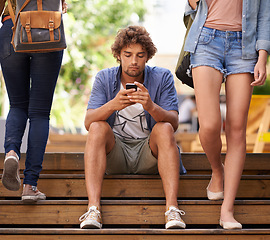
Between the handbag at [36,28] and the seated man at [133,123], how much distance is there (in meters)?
0.53

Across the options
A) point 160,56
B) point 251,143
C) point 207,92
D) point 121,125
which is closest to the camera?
point 207,92

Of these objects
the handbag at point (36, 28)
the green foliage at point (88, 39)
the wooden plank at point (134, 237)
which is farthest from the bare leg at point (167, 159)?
the green foliage at point (88, 39)

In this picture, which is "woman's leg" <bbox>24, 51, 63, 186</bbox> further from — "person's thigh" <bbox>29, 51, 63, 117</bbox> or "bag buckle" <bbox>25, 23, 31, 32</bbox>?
"bag buckle" <bbox>25, 23, 31, 32</bbox>

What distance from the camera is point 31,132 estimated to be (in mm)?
3213

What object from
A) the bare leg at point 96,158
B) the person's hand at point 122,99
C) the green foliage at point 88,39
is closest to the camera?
the bare leg at point 96,158

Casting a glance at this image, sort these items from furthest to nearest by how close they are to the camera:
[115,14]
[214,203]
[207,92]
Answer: [115,14] < [214,203] < [207,92]

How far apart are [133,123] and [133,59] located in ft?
1.46

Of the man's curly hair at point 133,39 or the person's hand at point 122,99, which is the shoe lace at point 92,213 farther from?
the man's curly hair at point 133,39

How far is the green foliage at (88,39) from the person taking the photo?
9.83 metres

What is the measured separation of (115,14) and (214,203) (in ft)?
25.6

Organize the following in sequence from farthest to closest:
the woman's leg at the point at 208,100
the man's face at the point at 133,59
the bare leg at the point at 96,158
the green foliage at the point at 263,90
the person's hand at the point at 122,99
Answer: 1. the green foliage at the point at 263,90
2. the man's face at the point at 133,59
3. the person's hand at the point at 122,99
4. the bare leg at the point at 96,158
5. the woman's leg at the point at 208,100

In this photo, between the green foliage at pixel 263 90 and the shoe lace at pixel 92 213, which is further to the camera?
the green foliage at pixel 263 90

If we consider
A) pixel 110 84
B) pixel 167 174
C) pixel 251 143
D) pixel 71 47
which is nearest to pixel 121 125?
pixel 110 84

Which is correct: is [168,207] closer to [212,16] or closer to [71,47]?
[212,16]
